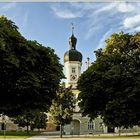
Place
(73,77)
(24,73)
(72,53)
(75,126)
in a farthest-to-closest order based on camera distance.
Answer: (73,77)
(75,126)
(72,53)
(24,73)

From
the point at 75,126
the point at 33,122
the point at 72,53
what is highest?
the point at 72,53

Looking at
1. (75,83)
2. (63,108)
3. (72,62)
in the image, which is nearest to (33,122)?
(63,108)

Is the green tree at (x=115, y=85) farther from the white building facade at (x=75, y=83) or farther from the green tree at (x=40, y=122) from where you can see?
the white building facade at (x=75, y=83)

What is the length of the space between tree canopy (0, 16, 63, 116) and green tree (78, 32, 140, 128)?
5785 mm

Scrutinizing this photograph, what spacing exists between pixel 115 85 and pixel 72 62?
194 feet

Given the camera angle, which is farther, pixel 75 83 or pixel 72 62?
pixel 72 62

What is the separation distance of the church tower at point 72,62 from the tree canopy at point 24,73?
62.5m

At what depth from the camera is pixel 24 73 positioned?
26688mm

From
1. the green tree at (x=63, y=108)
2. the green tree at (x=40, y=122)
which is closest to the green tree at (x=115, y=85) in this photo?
the green tree at (x=63, y=108)

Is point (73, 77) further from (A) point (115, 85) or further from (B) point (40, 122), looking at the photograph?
(A) point (115, 85)

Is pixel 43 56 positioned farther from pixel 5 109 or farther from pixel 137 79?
pixel 137 79

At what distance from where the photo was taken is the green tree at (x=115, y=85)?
110ft

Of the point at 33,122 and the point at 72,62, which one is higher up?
the point at 72,62

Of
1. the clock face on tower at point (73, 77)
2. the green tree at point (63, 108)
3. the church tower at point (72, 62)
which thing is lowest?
the green tree at point (63, 108)
